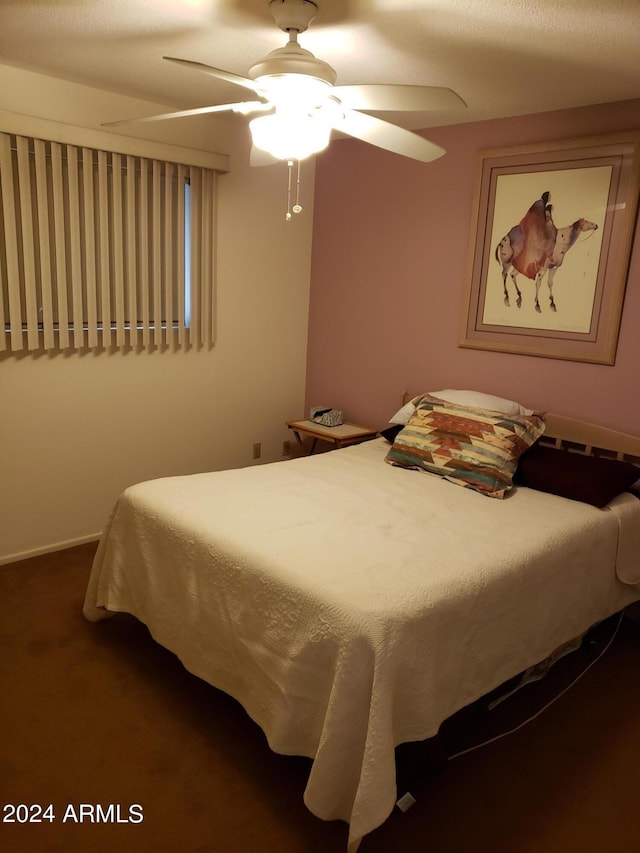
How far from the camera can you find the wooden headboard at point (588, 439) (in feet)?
9.77

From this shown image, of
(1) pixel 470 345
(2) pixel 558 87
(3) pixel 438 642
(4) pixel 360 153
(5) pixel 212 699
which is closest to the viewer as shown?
(3) pixel 438 642

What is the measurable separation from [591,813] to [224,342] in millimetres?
3113

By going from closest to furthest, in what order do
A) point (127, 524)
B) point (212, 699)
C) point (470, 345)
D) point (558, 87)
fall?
point (212, 699)
point (127, 524)
point (558, 87)
point (470, 345)

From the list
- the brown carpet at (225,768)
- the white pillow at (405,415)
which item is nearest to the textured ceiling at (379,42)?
the white pillow at (405,415)

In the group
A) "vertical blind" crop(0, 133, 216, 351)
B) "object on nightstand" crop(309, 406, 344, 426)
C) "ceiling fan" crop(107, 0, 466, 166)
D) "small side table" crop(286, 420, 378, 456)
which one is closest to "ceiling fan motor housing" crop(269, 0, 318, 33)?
"ceiling fan" crop(107, 0, 466, 166)

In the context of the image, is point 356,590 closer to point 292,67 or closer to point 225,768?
point 225,768

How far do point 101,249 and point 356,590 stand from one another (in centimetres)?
245

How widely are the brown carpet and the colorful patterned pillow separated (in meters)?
0.87

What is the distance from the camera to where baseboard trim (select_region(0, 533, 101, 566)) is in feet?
11.0

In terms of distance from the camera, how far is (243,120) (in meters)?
3.75

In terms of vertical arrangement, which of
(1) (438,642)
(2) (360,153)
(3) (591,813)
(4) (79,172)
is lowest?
(3) (591,813)

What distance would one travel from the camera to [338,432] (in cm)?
400

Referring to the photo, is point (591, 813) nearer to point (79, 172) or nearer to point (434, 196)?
point (434, 196)

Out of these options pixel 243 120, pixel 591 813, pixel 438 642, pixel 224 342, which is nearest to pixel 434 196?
pixel 243 120
